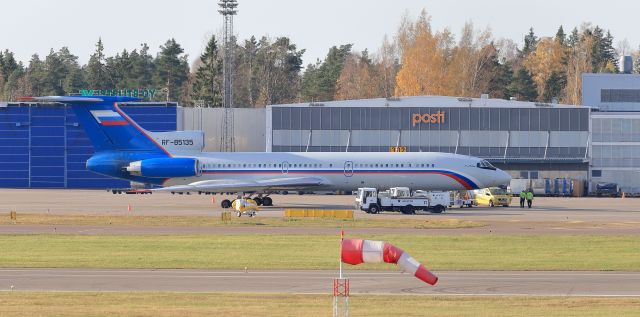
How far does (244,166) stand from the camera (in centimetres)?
7356

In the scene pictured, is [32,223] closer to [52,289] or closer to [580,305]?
[52,289]

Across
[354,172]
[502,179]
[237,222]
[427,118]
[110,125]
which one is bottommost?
[237,222]

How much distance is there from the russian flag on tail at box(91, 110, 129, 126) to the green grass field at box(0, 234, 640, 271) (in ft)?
80.7

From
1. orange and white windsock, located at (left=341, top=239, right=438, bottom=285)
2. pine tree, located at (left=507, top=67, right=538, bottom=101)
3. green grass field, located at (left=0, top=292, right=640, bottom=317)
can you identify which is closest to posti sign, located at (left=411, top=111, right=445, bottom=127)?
pine tree, located at (left=507, top=67, right=538, bottom=101)

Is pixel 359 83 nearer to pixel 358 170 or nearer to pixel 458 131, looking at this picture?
pixel 458 131

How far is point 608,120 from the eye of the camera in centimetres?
10062

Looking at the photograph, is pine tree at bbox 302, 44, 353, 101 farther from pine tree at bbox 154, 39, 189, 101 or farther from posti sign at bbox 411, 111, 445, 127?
posti sign at bbox 411, 111, 445, 127

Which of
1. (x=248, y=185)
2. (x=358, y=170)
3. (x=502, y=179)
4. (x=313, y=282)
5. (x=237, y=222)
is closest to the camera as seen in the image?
(x=313, y=282)

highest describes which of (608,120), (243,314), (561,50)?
(561,50)

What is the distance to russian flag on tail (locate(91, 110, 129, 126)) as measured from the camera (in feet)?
237

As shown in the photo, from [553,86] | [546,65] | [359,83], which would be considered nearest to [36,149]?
[359,83]

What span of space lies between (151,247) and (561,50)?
145 m

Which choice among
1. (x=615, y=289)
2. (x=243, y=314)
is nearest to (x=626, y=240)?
(x=615, y=289)

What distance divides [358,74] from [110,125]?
100 m
